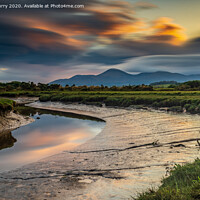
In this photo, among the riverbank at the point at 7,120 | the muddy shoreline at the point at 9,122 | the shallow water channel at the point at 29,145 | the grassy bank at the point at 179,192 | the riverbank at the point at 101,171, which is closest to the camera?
the grassy bank at the point at 179,192

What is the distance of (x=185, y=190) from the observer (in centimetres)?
520

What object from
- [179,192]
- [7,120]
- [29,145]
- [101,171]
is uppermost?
[7,120]

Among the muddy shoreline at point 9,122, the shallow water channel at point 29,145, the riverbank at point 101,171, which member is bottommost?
the shallow water channel at point 29,145

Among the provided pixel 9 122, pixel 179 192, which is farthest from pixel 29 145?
pixel 179 192

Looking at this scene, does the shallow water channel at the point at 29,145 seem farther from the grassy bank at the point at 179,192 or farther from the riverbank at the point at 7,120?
the grassy bank at the point at 179,192

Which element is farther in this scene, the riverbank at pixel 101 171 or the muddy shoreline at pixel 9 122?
the muddy shoreline at pixel 9 122

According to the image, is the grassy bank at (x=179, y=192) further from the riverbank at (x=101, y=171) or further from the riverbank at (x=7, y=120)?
the riverbank at (x=7, y=120)

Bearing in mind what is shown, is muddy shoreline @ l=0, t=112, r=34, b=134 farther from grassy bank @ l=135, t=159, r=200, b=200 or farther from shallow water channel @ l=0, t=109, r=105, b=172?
grassy bank @ l=135, t=159, r=200, b=200

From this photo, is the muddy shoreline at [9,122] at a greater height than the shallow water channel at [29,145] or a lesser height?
greater

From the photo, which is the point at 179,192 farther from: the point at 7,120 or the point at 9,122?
the point at 7,120

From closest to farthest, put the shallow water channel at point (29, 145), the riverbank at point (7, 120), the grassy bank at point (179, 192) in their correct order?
the grassy bank at point (179, 192)
the shallow water channel at point (29, 145)
the riverbank at point (7, 120)

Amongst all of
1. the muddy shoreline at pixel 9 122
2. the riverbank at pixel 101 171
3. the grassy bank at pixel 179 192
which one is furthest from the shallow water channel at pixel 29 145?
the grassy bank at pixel 179 192

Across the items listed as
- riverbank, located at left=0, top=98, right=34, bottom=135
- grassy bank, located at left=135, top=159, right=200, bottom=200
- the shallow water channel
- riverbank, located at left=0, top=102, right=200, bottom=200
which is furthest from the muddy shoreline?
grassy bank, located at left=135, top=159, right=200, bottom=200

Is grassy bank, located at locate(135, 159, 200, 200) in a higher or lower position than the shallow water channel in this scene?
higher
